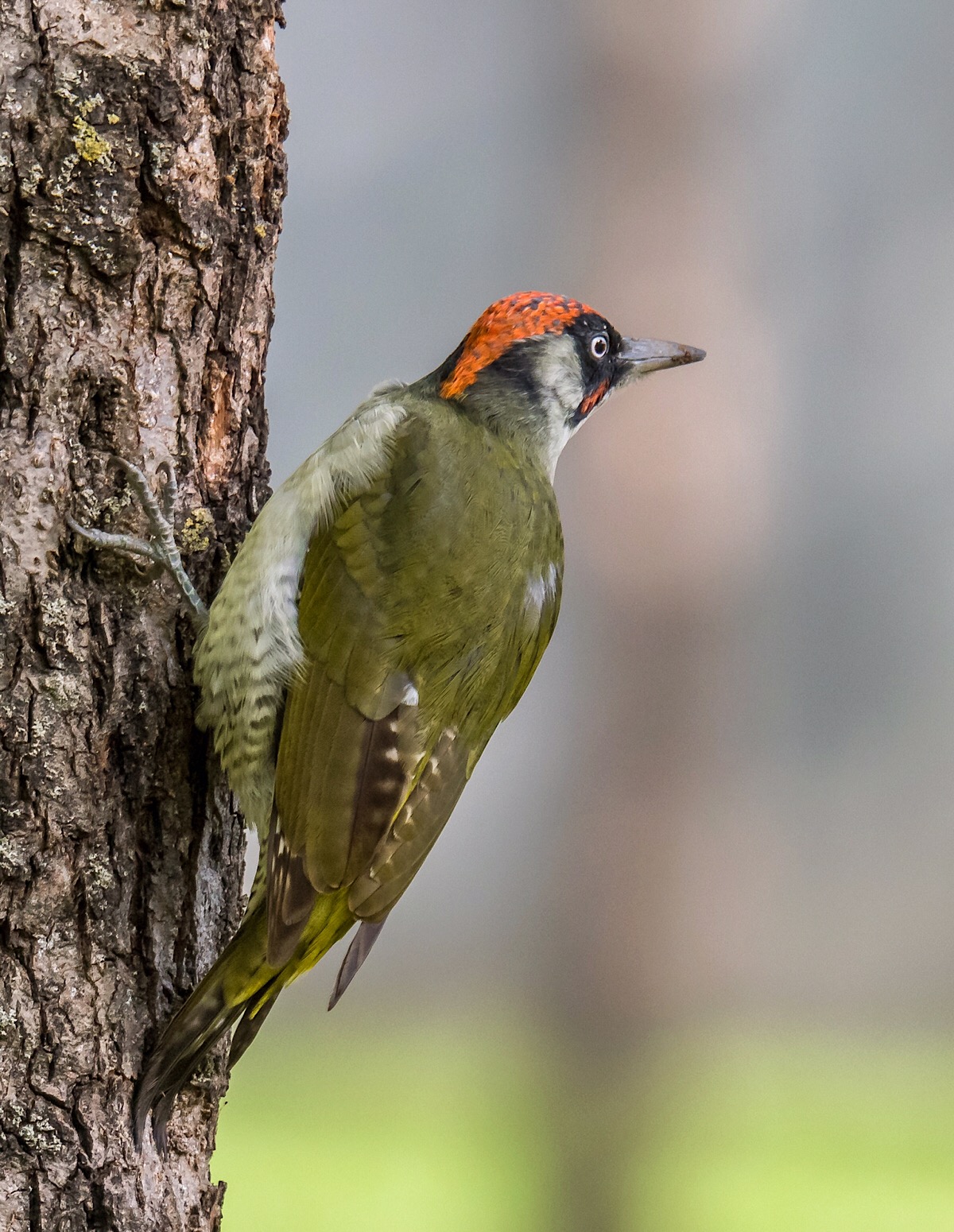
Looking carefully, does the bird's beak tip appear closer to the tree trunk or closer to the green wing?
the green wing

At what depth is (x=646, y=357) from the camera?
2645 mm

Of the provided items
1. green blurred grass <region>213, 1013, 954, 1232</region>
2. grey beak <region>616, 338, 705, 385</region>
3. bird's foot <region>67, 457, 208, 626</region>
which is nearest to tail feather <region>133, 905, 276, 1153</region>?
bird's foot <region>67, 457, 208, 626</region>

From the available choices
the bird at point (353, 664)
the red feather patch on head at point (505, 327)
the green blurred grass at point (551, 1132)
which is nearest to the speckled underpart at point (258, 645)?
the bird at point (353, 664)

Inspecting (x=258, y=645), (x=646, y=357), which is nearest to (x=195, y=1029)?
(x=258, y=645)

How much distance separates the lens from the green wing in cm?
184

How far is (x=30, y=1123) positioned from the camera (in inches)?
63.8

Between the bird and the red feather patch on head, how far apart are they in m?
0.20

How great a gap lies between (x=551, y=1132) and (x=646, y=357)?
7.49 ft

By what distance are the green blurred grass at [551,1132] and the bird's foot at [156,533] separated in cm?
237

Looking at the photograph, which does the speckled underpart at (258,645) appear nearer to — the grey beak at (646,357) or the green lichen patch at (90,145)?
the green lichen patch at (90,145)

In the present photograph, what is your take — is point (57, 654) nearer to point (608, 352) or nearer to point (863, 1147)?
point (608, 352)

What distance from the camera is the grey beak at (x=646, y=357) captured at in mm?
2613

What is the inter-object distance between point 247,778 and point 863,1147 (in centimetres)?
316

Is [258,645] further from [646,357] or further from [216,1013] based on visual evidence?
[646,357]
